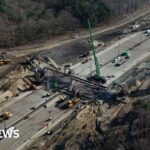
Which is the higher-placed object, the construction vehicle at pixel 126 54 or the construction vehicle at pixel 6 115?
the construction vehicle at pixel 126 54

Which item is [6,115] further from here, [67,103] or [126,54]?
[126,54]

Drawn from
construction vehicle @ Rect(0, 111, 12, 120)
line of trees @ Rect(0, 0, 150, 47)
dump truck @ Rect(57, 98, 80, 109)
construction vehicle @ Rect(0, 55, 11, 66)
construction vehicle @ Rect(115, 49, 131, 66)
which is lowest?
construction vehicle @ Rect(0, 111, 12, 120)

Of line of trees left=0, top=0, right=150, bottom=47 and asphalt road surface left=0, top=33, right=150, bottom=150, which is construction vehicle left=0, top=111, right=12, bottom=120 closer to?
asphalt road surface left=0, top=33, right=150, bottom=150

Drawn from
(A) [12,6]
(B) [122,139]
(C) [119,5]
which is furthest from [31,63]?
(C) [119,5]

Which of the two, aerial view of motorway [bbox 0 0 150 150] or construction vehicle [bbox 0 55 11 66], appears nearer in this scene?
aerial view of motorway [bbox 0 0 150 150]

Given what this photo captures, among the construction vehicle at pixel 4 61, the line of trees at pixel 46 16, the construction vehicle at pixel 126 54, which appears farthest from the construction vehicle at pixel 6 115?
the line of trees at pixel 46 16

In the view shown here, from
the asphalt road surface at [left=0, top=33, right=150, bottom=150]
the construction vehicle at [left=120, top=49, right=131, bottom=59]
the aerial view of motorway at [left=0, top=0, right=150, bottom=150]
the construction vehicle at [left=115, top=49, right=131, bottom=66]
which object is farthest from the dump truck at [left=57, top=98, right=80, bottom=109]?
the construction vehicle at [left=120, top=49, right=131, bottom=59]

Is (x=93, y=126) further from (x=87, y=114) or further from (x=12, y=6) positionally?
(x=12, y=6)

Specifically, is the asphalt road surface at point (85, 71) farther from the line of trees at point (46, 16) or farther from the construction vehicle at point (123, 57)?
the line of trees at point (46, 16)
